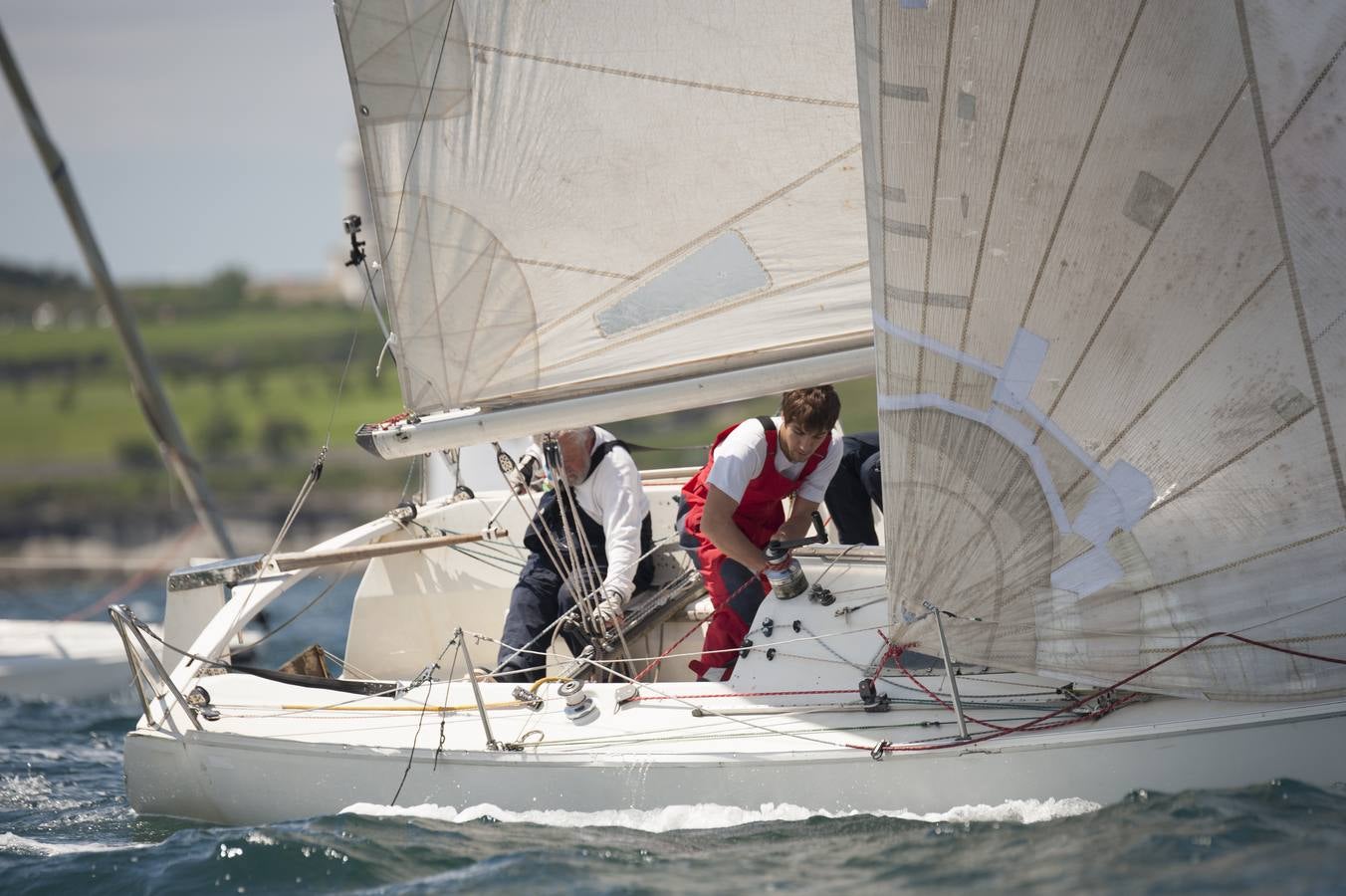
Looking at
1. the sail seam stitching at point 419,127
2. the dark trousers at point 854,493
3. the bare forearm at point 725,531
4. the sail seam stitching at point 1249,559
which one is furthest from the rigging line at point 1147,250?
the sail seam stitching at point 419,127

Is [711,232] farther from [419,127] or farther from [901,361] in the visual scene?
[901,361]

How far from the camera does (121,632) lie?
15.6 ft

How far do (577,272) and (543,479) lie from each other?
58.7 inches

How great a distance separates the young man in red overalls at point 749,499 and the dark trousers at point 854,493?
307 mm

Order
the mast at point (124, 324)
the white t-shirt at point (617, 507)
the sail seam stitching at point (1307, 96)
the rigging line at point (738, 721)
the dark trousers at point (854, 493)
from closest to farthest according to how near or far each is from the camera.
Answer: the sail seam stitching at point (1307, 96) → the rigging line at point (738, 721) → the white t-shirt at point (617, 507) → the dark trousers at point (854, 493) → the mast at point (124, 324)

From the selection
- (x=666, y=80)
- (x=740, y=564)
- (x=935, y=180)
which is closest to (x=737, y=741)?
(x=740, y=564)

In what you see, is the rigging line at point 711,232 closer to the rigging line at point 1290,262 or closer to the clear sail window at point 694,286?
the clear sail window at point 694,286

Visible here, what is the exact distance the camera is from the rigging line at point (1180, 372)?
3391 millimetres

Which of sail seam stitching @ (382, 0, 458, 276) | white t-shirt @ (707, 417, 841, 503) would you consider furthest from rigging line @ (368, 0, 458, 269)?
white t-shirt @ (707, 417, 841, 503)

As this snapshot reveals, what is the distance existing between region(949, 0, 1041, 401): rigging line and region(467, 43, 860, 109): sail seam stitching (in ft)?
3.67

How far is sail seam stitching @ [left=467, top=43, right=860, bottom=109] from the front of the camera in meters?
4.58

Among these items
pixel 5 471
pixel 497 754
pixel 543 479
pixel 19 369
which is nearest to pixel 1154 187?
pixel 497 754

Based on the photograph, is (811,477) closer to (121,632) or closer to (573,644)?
(573,644)

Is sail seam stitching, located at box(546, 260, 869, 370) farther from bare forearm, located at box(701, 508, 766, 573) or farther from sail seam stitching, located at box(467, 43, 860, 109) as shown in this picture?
bare forearm, located at box(701, 508, 766, 573)
